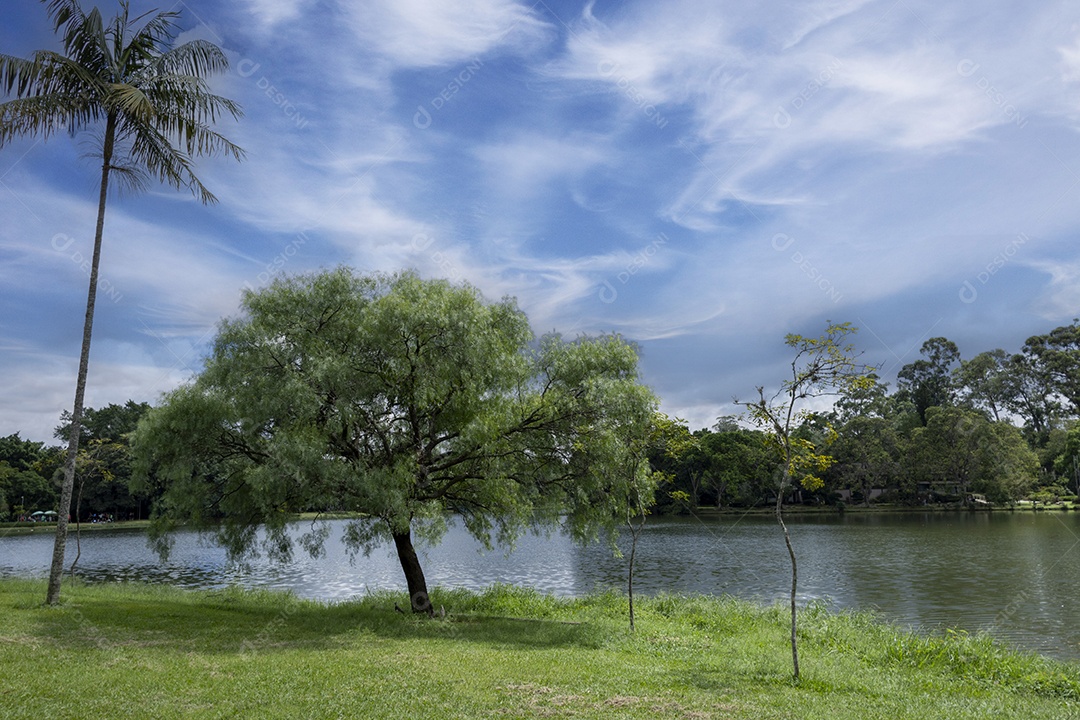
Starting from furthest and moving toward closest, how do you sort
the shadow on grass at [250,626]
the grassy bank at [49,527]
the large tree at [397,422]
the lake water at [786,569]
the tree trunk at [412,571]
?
1. the grassy bank at [49,527]
2. the lake water at [786,569]
3. the tree trunk at [412,571]
4. the large tree at [397,422]
5. the shadow on grass at [250,626]

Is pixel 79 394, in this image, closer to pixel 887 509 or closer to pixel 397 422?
pixel 397 422

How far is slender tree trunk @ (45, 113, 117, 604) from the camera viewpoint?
17.8 metres

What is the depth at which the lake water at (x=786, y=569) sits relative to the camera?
23.2 metres

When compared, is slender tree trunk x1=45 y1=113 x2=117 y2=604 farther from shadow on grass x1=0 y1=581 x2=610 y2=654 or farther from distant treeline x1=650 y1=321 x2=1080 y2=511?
distant treeline x1=650 y1=321 x2=1080 y2=511

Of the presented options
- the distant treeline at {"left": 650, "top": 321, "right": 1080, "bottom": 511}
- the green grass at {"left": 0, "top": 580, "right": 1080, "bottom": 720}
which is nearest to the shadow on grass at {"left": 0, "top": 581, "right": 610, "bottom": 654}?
the green grass at {"left": 0, "top": 580, "right": 1080, "bottom": 720}

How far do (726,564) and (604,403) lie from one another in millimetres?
21833

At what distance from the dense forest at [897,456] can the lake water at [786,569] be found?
20311 millimetres

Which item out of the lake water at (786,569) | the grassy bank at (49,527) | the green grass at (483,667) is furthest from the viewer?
the grassy bank at (49,527)

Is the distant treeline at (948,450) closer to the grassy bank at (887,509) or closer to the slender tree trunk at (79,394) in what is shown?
the grassy bank at (887,509)

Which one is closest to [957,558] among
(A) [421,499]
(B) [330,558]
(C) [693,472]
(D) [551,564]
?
(D) [551,564]


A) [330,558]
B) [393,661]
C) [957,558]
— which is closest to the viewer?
[393,661]

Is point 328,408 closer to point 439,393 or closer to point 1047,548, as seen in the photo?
point 439,393

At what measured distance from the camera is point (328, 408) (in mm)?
17953

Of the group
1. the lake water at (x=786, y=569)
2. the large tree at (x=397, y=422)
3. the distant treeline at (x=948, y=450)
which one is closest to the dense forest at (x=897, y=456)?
the distant treeline at (x=948, y=450)
